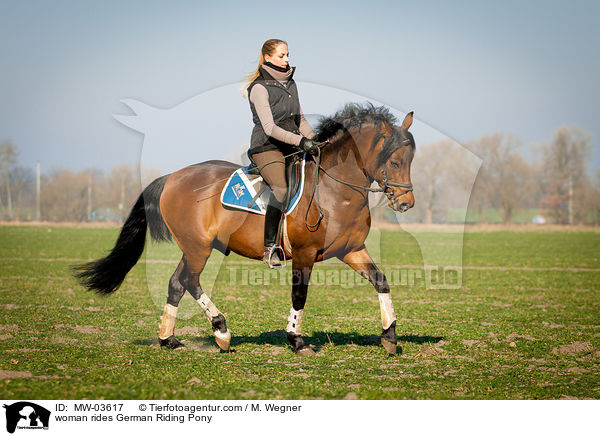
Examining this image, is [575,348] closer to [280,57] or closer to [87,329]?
[280,57]

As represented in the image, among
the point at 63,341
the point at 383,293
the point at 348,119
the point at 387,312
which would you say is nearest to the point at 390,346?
the point at 387,312

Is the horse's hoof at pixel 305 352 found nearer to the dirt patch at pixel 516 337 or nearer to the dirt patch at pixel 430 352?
the dirt patch at pixel 430 352

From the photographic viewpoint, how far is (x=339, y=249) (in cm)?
696

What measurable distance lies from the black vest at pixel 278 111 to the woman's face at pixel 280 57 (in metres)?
0.18

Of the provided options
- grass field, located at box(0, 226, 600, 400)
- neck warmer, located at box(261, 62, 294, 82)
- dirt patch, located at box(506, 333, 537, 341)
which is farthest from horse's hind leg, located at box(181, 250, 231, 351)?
dirt patch, located at box(506, 333, 537, 341)

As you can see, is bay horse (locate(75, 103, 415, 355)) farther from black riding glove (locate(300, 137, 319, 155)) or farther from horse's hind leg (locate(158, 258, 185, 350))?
black riding glove (locate(300, 137, 319, 155))

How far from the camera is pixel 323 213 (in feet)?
22.4

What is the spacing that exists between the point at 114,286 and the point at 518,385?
610cm

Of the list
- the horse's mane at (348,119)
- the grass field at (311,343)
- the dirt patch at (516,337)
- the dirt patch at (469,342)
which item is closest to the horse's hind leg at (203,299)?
the grass field at (311,343)

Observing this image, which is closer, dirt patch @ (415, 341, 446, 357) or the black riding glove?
the black riding glove

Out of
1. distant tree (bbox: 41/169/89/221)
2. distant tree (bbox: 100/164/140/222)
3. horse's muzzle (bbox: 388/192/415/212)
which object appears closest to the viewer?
horse's muzzle (bbox: 388/192/415/212)

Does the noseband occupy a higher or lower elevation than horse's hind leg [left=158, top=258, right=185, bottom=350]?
higher
